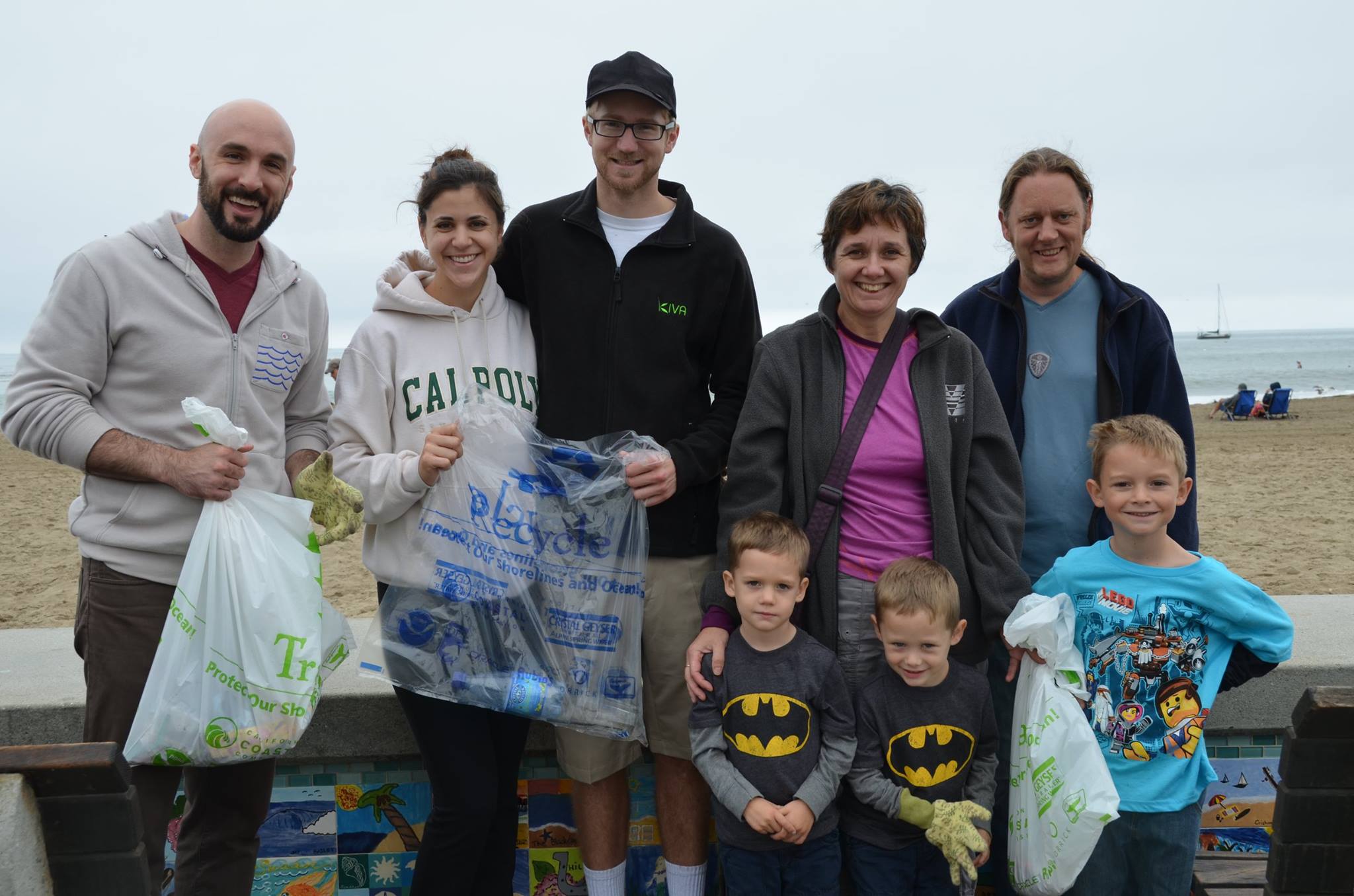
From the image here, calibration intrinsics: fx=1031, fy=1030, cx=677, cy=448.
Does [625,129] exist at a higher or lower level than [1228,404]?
higher

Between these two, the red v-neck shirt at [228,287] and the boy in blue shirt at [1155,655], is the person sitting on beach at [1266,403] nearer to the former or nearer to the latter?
the boy in blue shirt at [1155,655]

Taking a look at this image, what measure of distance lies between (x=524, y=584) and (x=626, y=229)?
113 cm

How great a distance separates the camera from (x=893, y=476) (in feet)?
9.49

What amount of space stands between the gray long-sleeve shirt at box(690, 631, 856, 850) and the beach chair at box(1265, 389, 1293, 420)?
2535 cm

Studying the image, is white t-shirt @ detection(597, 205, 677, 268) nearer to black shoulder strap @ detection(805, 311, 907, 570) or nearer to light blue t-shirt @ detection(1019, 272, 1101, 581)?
black shoulder strap @ detection(805, 311, 907, 570)

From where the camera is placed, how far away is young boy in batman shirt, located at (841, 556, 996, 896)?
2627 mm

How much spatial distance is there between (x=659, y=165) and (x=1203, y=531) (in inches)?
389

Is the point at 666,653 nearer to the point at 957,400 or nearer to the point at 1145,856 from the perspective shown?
the point at 957,400

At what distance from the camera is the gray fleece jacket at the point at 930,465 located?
2.85 metres

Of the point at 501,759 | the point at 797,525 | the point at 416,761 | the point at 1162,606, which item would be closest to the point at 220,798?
the point at 416,761

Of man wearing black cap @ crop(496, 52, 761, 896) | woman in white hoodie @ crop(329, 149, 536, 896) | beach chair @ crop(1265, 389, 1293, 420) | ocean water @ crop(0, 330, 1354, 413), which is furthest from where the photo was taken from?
ocean water @ crop(0, 330, 1354, 413)

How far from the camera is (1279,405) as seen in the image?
24.4 meters

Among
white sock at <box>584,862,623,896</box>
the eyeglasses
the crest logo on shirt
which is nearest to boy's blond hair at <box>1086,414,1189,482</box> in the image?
the crest logo on shirt

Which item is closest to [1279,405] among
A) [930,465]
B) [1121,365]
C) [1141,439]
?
[1121,365]
